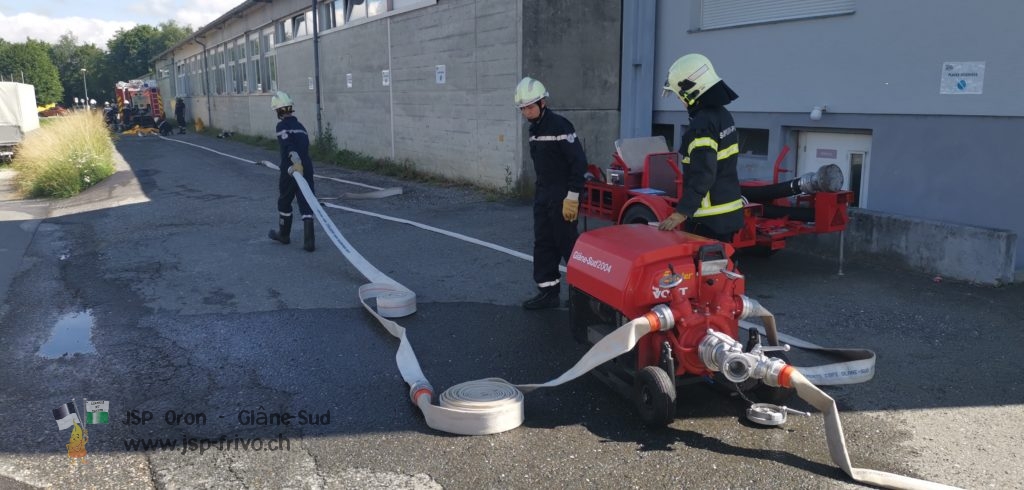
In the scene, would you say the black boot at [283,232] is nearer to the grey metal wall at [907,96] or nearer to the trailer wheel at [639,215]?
the trailer wheel at [639,215]

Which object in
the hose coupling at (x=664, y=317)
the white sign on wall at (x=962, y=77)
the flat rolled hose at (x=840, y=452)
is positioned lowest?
the flat rolled hose at (x=840, y=452)

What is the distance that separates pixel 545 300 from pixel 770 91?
536 cm

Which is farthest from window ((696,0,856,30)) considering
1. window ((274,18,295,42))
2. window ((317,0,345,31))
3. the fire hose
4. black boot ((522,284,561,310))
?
window ((274,18,295,42))

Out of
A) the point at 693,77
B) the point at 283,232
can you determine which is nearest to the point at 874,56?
the point at 693,77

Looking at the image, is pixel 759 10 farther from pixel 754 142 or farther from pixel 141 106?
pixel 141 106

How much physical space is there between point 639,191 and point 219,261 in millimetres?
4656

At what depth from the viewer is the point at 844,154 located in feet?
29.3

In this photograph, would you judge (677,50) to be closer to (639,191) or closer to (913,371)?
(639,191)

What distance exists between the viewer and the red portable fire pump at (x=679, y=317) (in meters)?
3.63

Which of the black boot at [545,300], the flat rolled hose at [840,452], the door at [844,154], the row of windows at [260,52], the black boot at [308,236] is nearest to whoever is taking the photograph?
the flat rolled hose at [840,452]

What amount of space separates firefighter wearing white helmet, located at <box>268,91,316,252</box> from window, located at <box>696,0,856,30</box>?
6010 millimetres

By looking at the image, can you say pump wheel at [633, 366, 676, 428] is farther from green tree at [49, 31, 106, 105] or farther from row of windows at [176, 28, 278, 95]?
green tree at [49, 31, 106, 105]

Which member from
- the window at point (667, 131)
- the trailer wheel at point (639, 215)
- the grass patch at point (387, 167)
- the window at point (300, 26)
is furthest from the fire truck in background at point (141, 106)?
the trailer wheel at point (639, 215)

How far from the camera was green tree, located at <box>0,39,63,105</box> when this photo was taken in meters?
98.1
